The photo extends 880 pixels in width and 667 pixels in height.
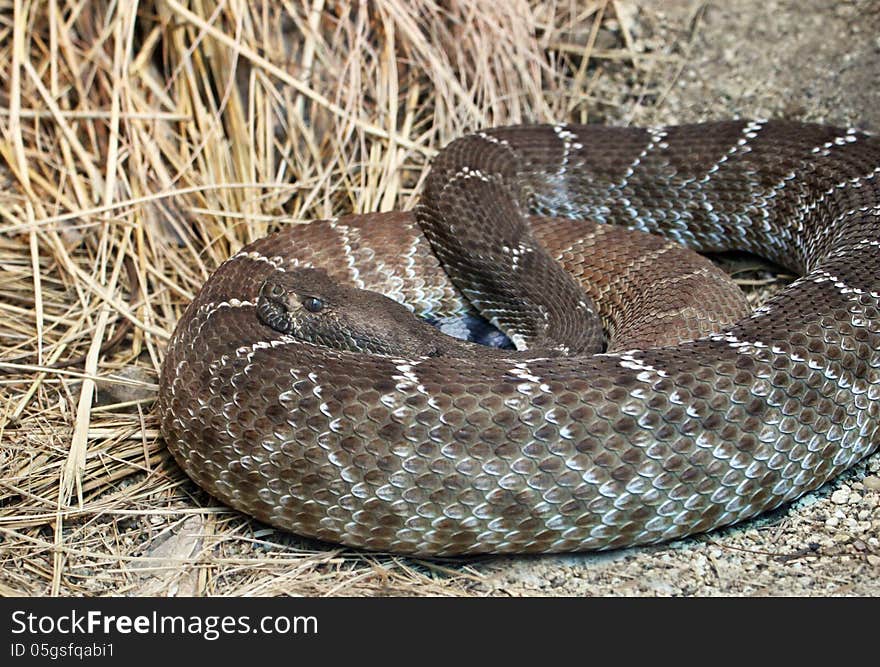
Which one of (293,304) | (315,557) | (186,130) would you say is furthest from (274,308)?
(186,130)

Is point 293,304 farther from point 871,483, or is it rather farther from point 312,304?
point 871,483

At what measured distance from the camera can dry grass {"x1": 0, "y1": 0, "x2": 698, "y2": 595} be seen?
5.38 m

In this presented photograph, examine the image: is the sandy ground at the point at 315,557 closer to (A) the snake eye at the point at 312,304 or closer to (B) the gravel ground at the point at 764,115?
(B) the gravel ground at the point at 764,115

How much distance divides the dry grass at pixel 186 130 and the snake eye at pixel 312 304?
100cm

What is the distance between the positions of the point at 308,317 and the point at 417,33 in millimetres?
2430

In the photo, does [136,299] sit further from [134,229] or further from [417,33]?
[417,33]

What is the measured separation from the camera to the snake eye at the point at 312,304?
4664 millimetres

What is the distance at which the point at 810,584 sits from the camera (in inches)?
145

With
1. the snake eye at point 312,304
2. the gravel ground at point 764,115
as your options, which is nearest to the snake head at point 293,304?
the snake eye at point 312,304

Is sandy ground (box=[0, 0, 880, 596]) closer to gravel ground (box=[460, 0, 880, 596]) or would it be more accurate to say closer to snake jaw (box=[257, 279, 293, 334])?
gravel ground (box=[460, 0, 880, 596])

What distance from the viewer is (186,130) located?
606cm

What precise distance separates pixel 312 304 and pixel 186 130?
6.74 feet

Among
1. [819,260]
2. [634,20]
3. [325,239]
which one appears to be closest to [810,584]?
[819,260]

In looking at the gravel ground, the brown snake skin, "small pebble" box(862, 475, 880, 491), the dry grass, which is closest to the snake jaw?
the brown snake skin
